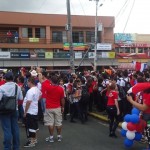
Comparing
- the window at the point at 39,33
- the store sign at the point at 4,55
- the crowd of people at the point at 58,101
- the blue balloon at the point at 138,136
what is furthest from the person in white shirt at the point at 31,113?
the window at the point at 39,33

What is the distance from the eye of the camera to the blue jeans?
7.88m

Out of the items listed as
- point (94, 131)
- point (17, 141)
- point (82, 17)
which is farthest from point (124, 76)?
point (82, 17)

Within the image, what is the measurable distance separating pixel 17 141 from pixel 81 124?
476cm

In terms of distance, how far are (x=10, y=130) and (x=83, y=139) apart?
2511 millimetres

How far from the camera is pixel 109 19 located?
5481 centimetres

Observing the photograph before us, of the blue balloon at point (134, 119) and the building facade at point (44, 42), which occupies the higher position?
the building facade at point (44, 42)

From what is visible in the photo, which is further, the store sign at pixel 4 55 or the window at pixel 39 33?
the window at pixel 39 33

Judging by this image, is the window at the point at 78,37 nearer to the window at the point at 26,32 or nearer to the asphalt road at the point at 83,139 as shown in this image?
the window at the point at 26,32

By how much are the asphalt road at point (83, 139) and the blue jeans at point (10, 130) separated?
694mm

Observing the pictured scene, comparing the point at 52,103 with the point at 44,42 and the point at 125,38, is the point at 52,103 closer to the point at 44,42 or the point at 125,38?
the point at 44,42

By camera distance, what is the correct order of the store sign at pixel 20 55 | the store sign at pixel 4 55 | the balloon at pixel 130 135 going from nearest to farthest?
the balloon at pixel 130 135
the store sign at pixel 4 55
the store sign at pixel 20 55

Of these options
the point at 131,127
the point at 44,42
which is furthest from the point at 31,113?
the point at 44,42

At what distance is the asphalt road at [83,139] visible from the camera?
29.1 ft

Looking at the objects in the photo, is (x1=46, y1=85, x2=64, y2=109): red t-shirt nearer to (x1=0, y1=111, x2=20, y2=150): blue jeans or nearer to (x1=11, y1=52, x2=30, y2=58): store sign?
(x1=0, y1=111, x2=20, y2=150): blue jeans
